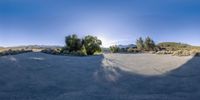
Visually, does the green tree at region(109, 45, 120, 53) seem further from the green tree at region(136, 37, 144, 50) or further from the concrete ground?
the concrete ground

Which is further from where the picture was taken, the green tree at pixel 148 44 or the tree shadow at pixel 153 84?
the green tree at pixel 148 44

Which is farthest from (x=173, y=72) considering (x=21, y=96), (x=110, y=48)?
(x=110, y=48)

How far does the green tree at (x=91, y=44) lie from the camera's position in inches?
1489

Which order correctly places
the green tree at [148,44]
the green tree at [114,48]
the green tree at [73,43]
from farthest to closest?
the green tree at [148,44] → the green tree at [114,48] → the green tree at [73,43]

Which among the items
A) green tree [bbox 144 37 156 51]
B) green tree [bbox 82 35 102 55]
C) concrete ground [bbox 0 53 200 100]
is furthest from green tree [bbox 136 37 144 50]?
concrete ground [bbox 0 53 200 100]

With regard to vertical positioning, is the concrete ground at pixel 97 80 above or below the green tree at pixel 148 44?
below

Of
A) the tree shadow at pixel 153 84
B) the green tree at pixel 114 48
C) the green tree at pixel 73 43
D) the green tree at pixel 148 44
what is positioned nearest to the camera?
the tree shadow at pixel 153 84

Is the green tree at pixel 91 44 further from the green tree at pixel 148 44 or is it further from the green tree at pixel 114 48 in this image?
the green tree at pixel 148 44

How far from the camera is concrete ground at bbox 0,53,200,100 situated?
10.5 m

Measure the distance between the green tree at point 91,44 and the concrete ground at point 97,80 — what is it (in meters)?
21.2

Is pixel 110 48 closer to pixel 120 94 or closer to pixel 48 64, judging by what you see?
pixel 48 64

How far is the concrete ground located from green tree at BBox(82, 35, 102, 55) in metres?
21.2

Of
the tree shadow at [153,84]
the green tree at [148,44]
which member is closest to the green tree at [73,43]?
the green tree at [148,44]

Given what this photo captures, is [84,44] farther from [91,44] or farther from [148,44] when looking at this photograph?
[148,44]
